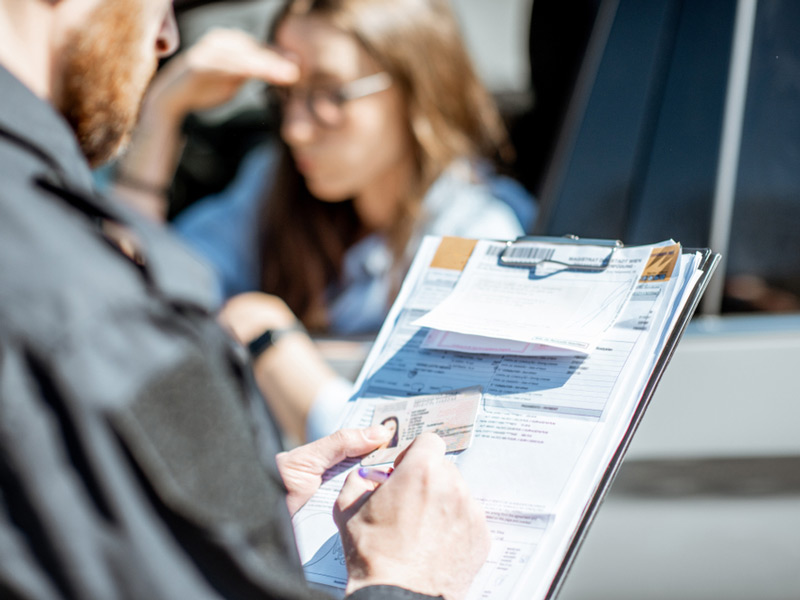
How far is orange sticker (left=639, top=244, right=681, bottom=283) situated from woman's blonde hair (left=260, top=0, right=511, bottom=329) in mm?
1341

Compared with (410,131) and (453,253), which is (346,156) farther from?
(453,253)

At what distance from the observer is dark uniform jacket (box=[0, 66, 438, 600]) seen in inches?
22.6

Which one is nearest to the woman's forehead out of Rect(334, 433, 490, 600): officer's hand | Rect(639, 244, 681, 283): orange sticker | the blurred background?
the blurred background

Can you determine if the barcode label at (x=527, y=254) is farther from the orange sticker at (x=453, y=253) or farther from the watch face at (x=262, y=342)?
the watch face at (x=262, y=342)

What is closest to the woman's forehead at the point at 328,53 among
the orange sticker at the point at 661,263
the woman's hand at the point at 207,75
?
the woman's hand at the point at 207,75

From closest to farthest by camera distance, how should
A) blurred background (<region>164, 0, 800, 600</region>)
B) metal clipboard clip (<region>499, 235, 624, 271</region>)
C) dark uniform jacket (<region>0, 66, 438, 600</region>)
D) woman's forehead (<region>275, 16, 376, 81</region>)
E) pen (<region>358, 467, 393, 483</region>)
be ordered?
1. dark uniform jacket (<region>0, 66, 438, 600</region>)
2. pen (<region>358, 467, 393, 483</region>)
3. metal clipboard clip (<region>499, 235, 624, 271</region>)
4. blurred background (<region>164, 0, 800, 600</region>)
5. woman's forehead (<region>275, 16, 376, 81</region>)

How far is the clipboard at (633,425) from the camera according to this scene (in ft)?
2.68

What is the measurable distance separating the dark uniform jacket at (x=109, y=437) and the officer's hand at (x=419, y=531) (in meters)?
0.18

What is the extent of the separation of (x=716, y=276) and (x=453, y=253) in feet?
2.57

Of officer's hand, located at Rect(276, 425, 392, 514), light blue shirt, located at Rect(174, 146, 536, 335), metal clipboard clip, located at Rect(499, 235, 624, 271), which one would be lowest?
light blue shirt, located at Rect(174, 146, 536, 335)

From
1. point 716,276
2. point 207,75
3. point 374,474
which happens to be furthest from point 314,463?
point 207,75

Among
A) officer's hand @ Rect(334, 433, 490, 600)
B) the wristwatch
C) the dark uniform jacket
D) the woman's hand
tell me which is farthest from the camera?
the woman's hand

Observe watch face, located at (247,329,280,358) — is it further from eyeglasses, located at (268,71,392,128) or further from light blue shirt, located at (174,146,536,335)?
eyeglasses, located at (268,71,392,128)

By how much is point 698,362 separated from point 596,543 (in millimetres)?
402
